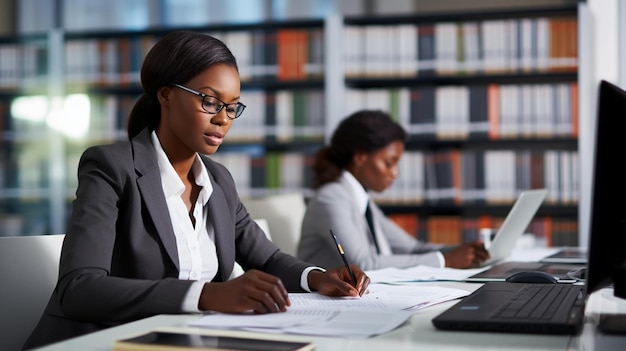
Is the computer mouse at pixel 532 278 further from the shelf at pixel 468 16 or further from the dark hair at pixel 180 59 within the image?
the shelf at pixel 468 16

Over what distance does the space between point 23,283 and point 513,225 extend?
4.50 ft

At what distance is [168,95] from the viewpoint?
1.64 metres

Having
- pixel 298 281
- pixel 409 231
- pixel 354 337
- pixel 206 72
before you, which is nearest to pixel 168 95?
pixel 206 72

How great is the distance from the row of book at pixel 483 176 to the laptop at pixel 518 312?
2.80 m

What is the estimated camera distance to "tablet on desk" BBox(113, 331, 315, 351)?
87cm

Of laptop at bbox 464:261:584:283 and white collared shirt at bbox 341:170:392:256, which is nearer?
laptop at bbox 464:261:584:283

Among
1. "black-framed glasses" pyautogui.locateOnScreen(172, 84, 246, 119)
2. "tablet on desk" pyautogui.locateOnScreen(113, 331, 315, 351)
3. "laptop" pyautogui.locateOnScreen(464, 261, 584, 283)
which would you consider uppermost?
"black-framed glasses" pyautogui.locateOnScreen(172, 84, 246, 119)

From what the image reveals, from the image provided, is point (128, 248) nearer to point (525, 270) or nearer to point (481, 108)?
point (525, 270)

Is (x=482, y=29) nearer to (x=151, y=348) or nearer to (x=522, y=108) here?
(x=522, y=108)

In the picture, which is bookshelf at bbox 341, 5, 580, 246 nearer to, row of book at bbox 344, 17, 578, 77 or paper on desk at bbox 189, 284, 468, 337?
row of book at bbox 344, 17, 578, 77

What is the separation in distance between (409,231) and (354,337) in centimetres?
325

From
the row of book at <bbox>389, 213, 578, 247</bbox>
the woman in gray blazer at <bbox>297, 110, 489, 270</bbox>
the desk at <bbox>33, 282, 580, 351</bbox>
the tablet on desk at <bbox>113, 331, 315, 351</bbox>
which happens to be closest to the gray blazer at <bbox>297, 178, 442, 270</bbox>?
the woman in gray blazer at <bbox>297, 110, 489, 270</bbox>

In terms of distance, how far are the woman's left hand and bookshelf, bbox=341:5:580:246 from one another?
277 centimetres

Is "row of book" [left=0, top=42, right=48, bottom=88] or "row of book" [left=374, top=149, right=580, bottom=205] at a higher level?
"row of book" [left=0, top=42, right=48, bottom=88]
